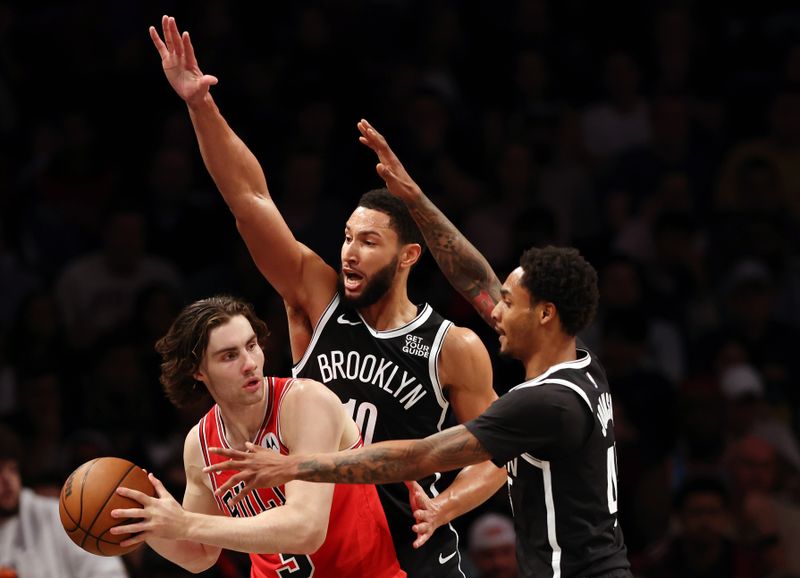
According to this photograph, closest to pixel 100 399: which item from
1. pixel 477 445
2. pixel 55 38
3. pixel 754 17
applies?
pixel 55 38

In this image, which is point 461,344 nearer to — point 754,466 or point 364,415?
point 364,415

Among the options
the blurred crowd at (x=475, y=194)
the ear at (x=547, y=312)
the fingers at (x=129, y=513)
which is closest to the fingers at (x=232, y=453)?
the fingers at (x=129, y=513)

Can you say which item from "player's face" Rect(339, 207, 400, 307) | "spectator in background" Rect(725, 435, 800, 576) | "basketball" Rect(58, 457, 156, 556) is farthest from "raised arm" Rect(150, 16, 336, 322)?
"spectator in background" Rect(725, 435, 800, 576)

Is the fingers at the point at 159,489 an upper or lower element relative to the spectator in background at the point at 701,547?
upper

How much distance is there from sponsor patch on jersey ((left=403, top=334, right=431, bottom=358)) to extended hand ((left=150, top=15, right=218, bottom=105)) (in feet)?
4.29

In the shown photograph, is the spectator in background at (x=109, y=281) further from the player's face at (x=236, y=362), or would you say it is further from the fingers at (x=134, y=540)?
the fingers at (x=134, y=540)

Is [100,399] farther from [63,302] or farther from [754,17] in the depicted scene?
[754,17]

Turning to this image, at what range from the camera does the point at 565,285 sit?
4676mm

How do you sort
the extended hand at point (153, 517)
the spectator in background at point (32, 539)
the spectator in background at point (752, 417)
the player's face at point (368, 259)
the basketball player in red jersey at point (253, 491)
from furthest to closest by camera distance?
the spectator in background at point (752, 417)
the spectator in background at point (32, 539)
the player's face at point (368, 259)
the basketball player in red jersey at point (253, 491)
the extended hand at point (153, 517)

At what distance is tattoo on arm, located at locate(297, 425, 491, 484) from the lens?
445cm

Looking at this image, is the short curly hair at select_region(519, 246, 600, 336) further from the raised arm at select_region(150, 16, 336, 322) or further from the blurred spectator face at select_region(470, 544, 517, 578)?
the blurred spectator face at select_region(470, 544, 517, 578)

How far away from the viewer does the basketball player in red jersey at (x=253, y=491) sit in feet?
14.9

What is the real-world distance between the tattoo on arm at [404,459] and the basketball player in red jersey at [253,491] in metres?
0.30

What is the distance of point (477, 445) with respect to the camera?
4.45 metres
